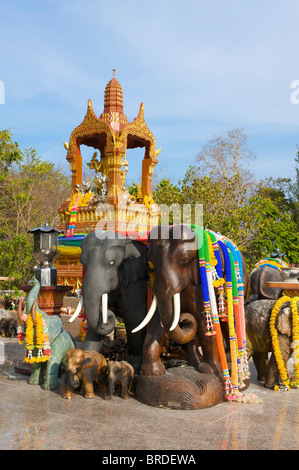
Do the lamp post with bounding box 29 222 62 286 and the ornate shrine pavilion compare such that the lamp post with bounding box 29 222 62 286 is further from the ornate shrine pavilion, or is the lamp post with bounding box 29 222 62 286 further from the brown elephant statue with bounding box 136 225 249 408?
the ornate shrine pavilion

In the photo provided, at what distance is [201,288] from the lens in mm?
4602

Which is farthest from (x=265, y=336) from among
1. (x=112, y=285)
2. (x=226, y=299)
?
(x=112, y=285)

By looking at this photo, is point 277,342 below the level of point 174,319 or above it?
below

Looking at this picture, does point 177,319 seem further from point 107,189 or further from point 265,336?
point 107,189

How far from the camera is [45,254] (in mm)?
6164

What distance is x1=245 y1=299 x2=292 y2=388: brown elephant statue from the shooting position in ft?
16.7

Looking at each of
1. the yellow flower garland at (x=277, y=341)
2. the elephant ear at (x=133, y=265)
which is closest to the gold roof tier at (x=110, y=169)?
the elephant ear at (x=133, y=265)

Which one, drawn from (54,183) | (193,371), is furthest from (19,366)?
(54,183)

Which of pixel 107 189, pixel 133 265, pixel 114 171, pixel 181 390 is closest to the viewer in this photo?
pixel 181 390

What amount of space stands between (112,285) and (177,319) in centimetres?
101
